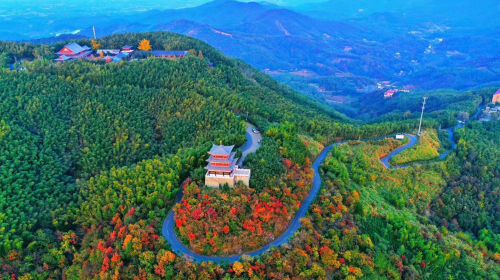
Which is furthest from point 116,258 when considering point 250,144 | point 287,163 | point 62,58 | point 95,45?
point 95,45

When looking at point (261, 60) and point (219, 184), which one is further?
point (261, 60)

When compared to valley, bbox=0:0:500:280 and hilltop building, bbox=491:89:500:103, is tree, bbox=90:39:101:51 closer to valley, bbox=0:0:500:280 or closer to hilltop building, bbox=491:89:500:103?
valley, bbox=0:0:500:280

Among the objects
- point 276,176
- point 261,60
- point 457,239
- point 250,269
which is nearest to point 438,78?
point 261,60

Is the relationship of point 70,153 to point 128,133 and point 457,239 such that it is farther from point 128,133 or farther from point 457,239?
point 457,239

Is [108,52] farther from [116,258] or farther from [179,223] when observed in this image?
[116,258]

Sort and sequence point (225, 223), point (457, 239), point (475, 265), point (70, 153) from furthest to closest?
point (70, 153), point (457, 239), point (475, 265), point (225, 223)

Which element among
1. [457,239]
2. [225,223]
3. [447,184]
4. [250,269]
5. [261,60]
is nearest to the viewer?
[250,269]

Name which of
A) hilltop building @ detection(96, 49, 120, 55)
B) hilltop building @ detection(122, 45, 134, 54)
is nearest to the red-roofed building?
hilltop building @ detection(122, 45, 134, 54)

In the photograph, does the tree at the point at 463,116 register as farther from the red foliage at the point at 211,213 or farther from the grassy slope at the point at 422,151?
the red foliage at the point at 211,213
